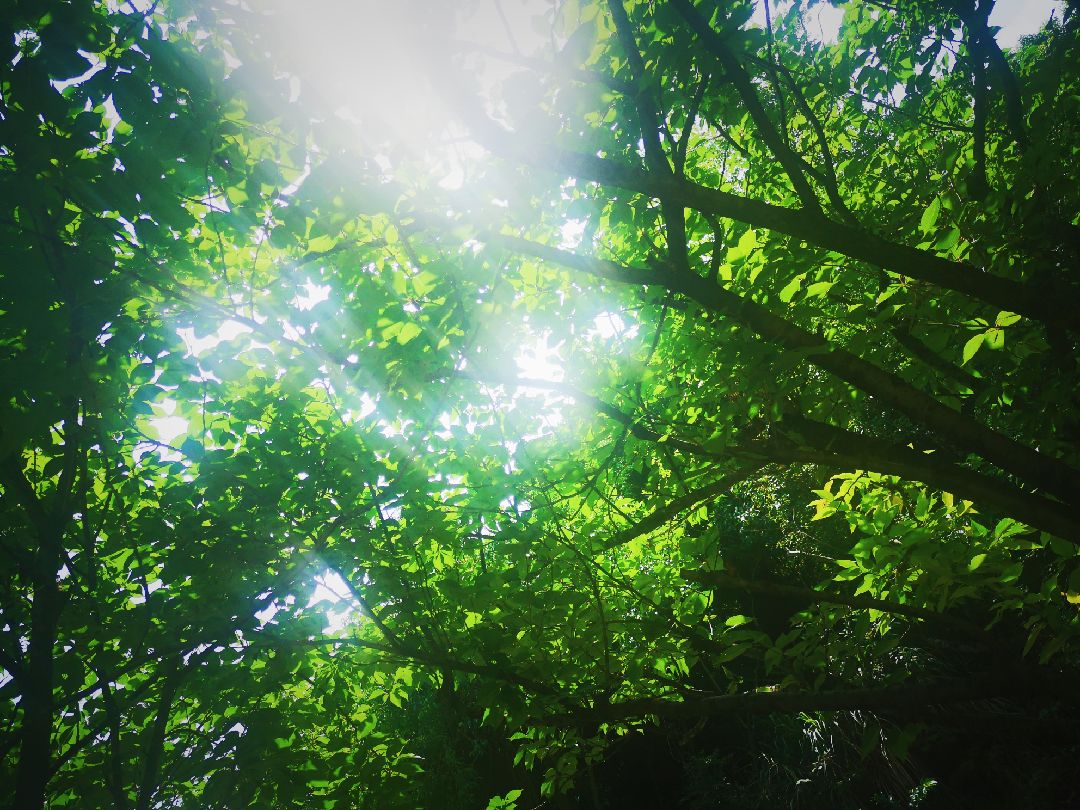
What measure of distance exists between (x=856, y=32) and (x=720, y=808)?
37.8 ft

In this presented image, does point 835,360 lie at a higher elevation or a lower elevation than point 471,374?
lower

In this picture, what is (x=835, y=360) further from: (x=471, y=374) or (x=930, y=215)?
→ (x=471, y=374)

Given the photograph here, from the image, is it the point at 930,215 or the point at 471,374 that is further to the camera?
the point at 471,374

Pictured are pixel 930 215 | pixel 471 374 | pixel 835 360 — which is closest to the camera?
pixel 930 215

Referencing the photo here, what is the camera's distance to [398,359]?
241 centimetres

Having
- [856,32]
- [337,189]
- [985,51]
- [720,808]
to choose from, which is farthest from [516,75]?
[720,808]

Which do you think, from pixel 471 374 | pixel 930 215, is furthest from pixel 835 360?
pixel 471 374

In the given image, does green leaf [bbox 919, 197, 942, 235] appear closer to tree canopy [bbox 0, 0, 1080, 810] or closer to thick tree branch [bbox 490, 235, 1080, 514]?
tree canopy [bbox 0, 0, 1080, 810]

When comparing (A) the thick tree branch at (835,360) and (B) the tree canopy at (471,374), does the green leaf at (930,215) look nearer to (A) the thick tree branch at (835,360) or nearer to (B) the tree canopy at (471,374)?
(B) the tree canopy at (471,374)

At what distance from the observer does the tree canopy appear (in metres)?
1.88

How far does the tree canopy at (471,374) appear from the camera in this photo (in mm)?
1884

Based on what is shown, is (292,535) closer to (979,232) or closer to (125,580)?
(125,580)

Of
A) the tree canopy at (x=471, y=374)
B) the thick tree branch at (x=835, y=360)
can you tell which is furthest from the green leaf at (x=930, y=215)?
the thick tree branch at (x=835, y=360)

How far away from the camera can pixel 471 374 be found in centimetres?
253
